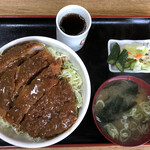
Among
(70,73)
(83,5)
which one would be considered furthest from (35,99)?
(83,5)

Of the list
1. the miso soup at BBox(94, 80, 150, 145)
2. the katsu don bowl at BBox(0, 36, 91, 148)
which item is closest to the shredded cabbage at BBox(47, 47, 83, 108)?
the katsu don bowl at BBox(0, 36, 91, 148)

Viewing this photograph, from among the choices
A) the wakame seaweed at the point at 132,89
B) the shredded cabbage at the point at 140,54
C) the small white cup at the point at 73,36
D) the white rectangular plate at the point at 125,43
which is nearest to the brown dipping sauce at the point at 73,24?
the small white cup at the point at 73,36

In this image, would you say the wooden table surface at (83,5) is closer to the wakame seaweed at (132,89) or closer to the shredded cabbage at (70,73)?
the shredded cabbage at (70,73)

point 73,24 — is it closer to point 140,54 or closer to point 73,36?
point 73,36

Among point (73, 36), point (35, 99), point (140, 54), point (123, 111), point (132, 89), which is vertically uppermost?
point (73, 36)

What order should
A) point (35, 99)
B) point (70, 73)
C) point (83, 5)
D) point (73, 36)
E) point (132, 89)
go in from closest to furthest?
1. point (35, 99)
2. point (73, 36)
3. point (70, 73)
4. point (132, 89)
5. point (83, 5)

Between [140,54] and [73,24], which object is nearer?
[73,24]

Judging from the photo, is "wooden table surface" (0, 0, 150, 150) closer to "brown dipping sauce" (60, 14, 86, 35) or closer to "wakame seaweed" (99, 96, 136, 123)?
"brown dipping sauce" (60, 14, 86, 35)

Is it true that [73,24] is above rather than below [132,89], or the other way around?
above
